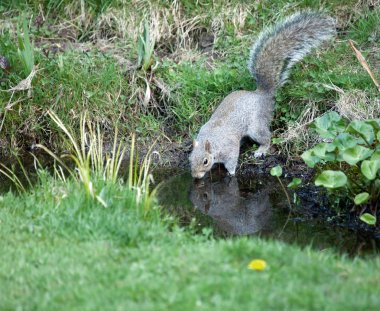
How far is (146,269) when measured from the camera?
3658mm

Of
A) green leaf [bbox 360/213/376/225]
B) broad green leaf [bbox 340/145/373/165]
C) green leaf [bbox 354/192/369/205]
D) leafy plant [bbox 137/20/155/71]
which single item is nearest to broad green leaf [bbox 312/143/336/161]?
broad green leaf [bbox 340/145/373/165]

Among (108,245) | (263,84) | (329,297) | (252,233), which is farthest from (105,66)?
(329,297)

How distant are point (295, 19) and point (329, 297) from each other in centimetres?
427

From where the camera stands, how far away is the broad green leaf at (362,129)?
5.03 meters

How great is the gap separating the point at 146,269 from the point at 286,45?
12.8ft

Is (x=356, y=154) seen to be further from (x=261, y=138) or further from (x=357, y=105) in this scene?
(x=261, y=138)

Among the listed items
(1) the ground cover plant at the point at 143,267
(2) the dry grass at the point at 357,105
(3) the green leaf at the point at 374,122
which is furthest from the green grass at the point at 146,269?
(2) the dry grass at the point at 357,105

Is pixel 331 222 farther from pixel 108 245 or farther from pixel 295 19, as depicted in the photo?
pixel 295 19

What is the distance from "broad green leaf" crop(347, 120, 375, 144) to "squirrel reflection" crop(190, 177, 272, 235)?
0.99 meters

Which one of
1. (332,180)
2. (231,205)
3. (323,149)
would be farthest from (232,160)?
(332,180)

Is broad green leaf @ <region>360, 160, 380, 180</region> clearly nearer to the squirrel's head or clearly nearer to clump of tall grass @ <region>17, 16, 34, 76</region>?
the squirrel's head

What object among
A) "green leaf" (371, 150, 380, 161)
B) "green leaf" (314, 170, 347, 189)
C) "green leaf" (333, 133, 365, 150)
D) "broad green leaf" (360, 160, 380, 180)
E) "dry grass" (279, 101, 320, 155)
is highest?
"green leaf" (333, 133, 365, 150)

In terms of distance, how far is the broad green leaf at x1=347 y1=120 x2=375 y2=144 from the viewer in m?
5.03

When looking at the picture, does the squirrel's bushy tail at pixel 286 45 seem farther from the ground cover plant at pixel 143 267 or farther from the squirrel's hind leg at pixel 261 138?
the ground cover plant at pixel 143 267
